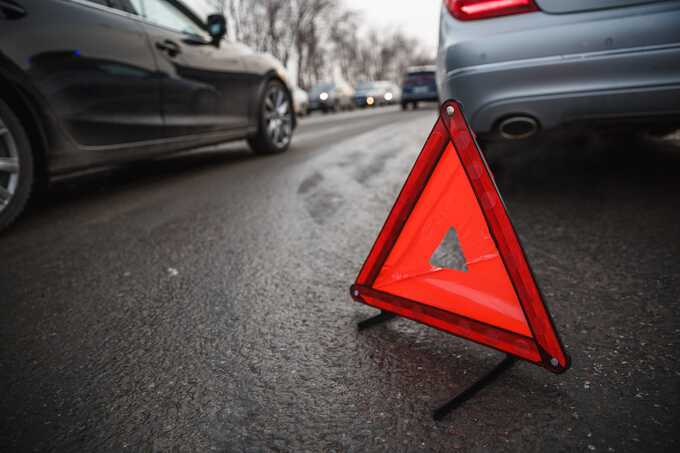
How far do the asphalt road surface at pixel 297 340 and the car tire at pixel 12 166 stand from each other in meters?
0.17

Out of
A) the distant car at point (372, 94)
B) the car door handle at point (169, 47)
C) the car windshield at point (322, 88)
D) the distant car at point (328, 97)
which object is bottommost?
the distant car at point (372, 94)

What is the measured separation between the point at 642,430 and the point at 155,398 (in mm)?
1253

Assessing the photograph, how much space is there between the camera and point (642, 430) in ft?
3.68

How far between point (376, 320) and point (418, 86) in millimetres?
19351

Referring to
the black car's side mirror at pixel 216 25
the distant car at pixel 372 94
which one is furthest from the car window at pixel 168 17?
the distant car at pixel 372 94

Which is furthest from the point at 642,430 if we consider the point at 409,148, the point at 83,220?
the point at 409,148

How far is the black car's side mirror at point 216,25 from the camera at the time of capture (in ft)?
15.0

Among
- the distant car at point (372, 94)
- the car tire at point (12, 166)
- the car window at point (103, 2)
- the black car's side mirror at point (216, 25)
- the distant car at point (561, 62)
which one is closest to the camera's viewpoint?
the distant car at point (561, 62)

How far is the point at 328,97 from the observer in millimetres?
24422

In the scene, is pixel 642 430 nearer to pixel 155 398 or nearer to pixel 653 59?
pixel 155 398

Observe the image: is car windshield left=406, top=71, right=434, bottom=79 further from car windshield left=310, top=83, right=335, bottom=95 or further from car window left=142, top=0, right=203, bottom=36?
car window left=142, top=0, right=203, bottom=36

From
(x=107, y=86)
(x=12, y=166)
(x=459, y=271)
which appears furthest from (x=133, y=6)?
(x=459, y=271)

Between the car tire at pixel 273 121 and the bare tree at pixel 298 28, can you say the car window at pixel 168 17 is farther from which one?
the bare tree at pixel 298 28

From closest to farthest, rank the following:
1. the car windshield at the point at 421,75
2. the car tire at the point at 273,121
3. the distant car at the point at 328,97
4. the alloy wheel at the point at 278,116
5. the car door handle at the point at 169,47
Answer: the car door handle at the point at 169,47 → the car tire at the point at 273,121 → the alloy wheel at the point at 278,116 → the car windshield at the point at 421,75 → the distant car at the point at 328,97
